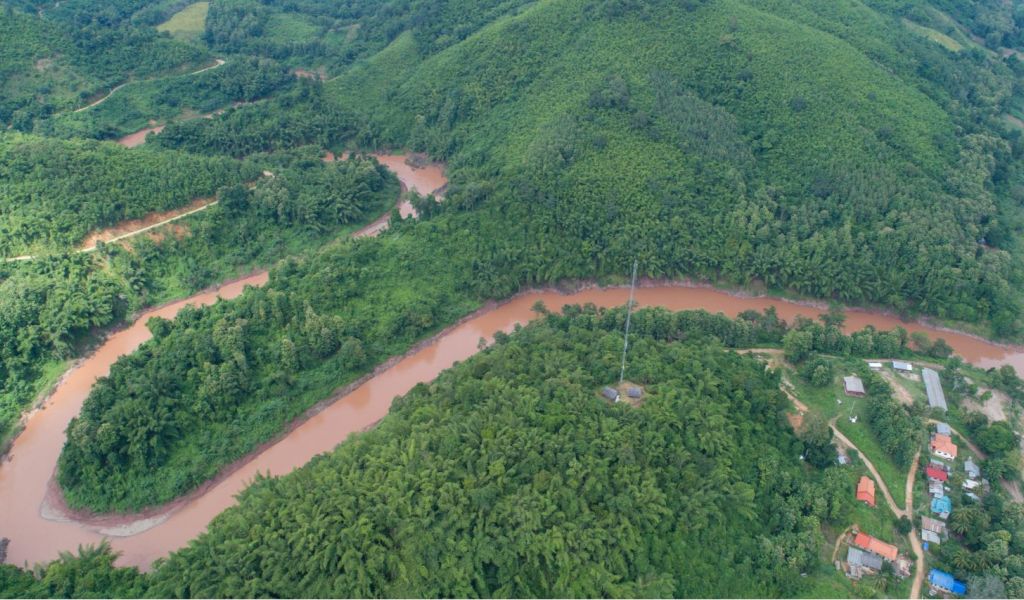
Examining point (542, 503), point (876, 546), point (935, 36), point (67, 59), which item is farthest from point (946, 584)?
point (67, 59)

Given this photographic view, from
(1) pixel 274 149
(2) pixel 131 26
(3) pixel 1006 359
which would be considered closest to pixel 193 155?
(1) pixel 274 149

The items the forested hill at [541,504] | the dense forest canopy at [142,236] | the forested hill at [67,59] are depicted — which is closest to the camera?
the forested hill at [541,504]

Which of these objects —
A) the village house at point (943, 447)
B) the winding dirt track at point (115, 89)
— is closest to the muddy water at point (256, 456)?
the village house at point (943, 447)

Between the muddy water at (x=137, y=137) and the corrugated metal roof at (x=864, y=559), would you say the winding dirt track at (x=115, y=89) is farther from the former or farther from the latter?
the corrugated metal roof at (x=864, y=559)

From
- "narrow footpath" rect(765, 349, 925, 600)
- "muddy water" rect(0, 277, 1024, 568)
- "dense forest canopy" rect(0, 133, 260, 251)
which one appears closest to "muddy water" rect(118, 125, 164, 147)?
"dense forest canopy" rect(0, 133, 260, 251)

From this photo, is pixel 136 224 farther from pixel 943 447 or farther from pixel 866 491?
pixel 943 447
